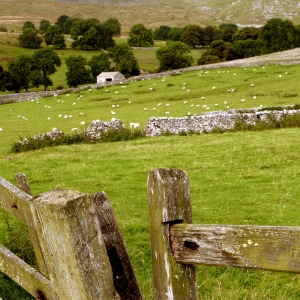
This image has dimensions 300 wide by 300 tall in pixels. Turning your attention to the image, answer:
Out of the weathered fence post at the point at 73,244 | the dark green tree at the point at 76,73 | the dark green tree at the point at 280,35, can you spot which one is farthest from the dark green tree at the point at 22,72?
the weathered fence post at the point at 73,244

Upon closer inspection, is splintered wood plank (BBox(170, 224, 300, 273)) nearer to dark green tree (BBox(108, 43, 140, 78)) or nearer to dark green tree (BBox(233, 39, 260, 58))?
dark green tree (BBox(108, 43, 140, 78))

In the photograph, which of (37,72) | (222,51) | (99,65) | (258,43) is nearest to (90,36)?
(99,65)

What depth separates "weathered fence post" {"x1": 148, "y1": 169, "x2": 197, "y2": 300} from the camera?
2.63 metres

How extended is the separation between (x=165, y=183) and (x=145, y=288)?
343 centimetres

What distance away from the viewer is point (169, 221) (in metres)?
2.65

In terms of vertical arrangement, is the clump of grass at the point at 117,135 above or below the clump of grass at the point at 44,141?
below

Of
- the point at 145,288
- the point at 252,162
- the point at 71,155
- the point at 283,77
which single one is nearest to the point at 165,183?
the point at 145,288

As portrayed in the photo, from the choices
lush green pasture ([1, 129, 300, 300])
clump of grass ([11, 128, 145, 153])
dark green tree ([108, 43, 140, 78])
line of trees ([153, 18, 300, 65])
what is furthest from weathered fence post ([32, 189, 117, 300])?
line of trees ([153, 18, 300, 65])

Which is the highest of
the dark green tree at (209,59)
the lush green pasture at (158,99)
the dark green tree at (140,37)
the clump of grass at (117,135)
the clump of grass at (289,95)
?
the dark green tree at (140,37)

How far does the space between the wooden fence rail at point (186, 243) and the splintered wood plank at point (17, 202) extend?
2.78 feet

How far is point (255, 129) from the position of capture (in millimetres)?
22938

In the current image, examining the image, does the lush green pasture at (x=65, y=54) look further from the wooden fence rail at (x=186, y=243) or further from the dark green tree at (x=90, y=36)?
the wooden fence rail at (x=186, y=243)

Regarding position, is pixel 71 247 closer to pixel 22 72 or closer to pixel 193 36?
pixel 22 72

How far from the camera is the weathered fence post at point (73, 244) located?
221 cm
